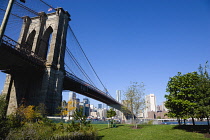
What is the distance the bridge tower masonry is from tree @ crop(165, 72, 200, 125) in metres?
19.9

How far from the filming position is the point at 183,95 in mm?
17375

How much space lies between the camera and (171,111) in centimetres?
1823

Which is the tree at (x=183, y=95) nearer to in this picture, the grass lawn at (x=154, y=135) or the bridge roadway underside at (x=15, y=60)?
the grass lawn at (x=154, y=135)

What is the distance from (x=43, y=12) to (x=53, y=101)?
2238 centimetres

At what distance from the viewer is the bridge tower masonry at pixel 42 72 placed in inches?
1053

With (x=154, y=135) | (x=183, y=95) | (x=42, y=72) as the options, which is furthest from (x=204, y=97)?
(x=42, y=72)

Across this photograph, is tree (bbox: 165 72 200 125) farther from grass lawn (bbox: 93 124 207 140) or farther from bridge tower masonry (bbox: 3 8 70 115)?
bridge tower masonry (bbox: 3 8 70 115)

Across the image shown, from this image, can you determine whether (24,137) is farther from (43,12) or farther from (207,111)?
(43,12)

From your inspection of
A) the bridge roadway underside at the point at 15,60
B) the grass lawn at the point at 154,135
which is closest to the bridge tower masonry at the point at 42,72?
the bridge roadway underside at the point at 15,60

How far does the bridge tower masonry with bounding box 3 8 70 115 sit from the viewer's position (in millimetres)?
26750

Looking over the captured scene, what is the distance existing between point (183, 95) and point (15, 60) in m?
27.4

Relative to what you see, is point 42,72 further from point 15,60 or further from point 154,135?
point 154,135

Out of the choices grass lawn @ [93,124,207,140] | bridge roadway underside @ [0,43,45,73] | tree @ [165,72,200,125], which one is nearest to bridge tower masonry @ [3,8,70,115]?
bridge roadway underside @ [0,43,45,73]

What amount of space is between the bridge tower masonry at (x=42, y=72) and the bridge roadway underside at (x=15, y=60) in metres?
1.11
